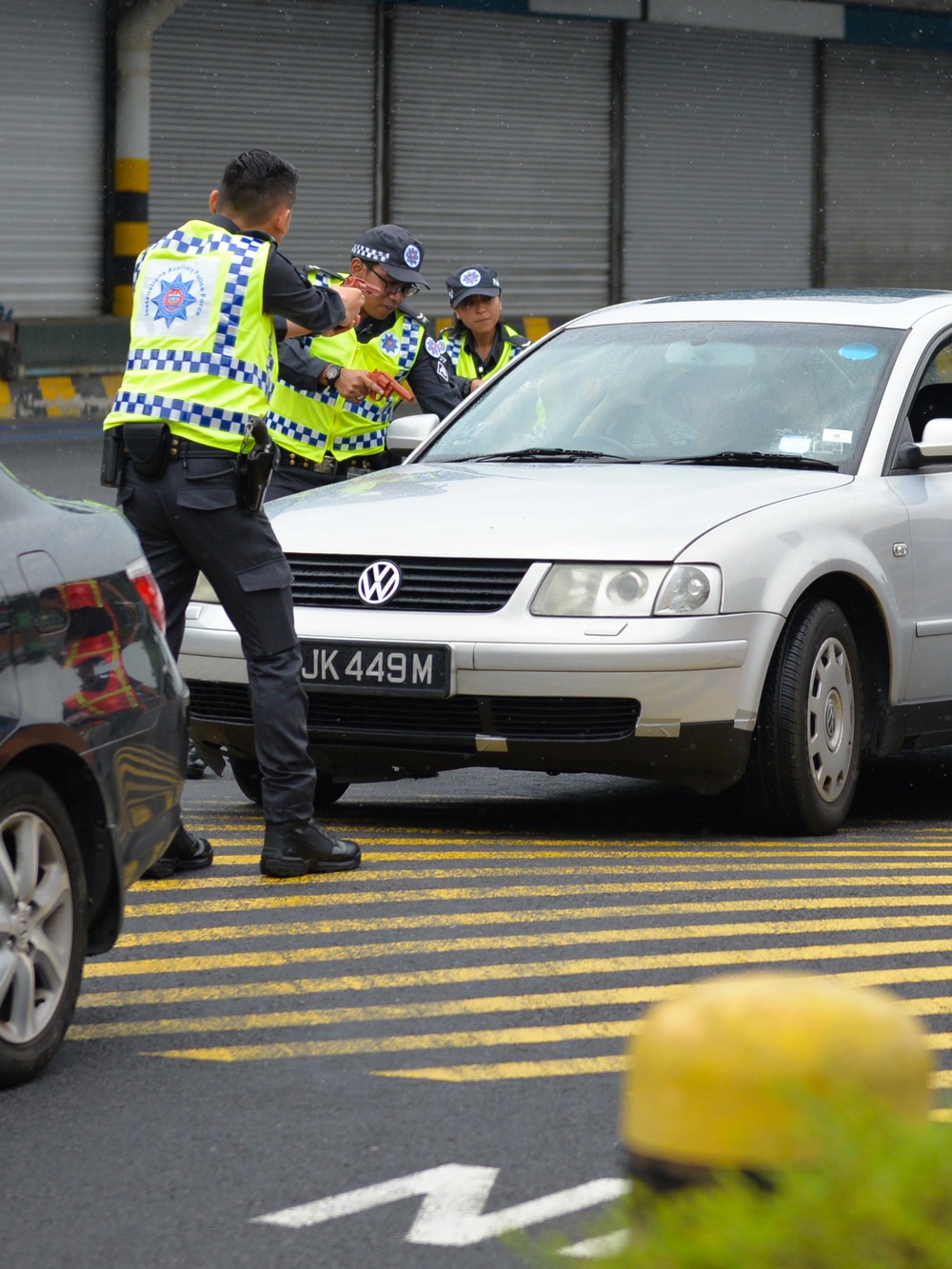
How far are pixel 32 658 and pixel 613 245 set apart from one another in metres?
25.1

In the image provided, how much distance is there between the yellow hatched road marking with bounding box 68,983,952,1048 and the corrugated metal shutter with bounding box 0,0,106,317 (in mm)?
18207

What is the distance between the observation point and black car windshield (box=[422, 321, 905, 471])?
24.4 feet

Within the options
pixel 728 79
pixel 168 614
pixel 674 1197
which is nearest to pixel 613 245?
pixel 728 79

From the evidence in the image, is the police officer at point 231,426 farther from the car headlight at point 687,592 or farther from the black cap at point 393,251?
the black cap at point 393,251

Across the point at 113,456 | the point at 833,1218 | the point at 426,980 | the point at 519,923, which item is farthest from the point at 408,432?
the point at 833,1218

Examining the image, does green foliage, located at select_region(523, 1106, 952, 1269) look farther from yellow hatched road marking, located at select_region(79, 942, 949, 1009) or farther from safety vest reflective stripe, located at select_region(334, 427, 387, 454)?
safety vest reflective stripe, located at select_region(334, 427, 387, 454)

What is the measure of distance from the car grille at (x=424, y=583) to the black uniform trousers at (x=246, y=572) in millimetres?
588

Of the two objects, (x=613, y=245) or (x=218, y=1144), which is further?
(x=613, y=245)

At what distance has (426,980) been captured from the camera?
16.5ft

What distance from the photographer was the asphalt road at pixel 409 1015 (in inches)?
140

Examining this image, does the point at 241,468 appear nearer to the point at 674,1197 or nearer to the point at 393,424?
the point at 393,424

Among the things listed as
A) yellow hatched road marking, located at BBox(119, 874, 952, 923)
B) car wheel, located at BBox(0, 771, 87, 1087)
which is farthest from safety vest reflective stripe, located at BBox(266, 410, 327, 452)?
car wheel, located at BBox(0, 771, 87, 1087)

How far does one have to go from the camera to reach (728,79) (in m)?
30.0

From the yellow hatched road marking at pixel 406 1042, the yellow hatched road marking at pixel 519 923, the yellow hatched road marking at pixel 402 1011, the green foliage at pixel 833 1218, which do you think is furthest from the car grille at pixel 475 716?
the green foliage at pixel 833 1218
